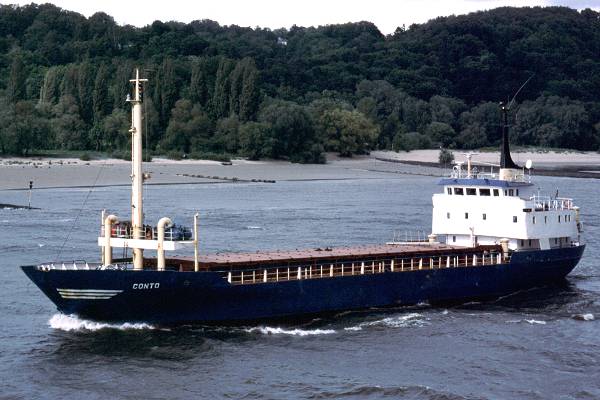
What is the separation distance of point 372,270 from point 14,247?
20887mm

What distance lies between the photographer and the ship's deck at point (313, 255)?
35.3m

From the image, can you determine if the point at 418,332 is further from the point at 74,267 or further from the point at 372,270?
the point at 74,267

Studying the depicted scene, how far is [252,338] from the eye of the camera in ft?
111

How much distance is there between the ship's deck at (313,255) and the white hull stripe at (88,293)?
282cm

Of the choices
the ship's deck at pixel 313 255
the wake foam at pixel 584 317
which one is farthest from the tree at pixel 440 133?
the wake foam at pixel 584 317

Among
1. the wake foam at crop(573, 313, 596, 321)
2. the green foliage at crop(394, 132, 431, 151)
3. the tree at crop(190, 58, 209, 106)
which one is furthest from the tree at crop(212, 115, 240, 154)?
the wake foam at crop(573, 313, 596, 321)

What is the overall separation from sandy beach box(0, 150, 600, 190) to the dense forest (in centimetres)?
277

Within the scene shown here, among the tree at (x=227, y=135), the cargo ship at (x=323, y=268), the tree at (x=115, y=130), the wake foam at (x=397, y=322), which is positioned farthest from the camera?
the tree at (x=227, y=135)

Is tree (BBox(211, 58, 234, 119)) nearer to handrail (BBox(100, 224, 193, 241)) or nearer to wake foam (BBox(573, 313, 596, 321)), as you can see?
wake foam (BBox(573, 313, 596, 321))

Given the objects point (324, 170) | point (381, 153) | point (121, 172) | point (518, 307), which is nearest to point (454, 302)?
point (518, 307)

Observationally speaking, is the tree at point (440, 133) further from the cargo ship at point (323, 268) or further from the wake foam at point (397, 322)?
the wake foam at point (397, 322)

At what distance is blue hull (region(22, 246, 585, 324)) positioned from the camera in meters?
32.2

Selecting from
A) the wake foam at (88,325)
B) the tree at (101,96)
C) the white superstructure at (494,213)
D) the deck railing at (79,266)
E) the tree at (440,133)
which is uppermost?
the tree at (101,96)

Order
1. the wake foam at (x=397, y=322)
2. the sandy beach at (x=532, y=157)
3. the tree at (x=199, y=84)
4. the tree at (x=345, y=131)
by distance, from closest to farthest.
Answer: the wake foam at (x=397, y=322), the tree at (x=199, y=84), the tree at (x=345, y=131), the sandy beach at (x=532, y=157)
